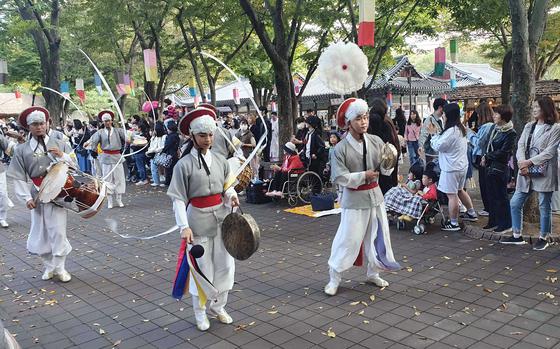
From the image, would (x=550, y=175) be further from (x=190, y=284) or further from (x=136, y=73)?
(x=136, y=73)

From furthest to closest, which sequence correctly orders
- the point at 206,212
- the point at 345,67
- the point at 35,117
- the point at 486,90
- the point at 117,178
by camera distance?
the point at 486,90 < the point at 117,178 < the point at 35,117 < the point at 345,67 < the point at 206,212

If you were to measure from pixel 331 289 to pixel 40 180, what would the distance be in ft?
12.6

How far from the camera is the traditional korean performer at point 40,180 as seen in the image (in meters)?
6.07

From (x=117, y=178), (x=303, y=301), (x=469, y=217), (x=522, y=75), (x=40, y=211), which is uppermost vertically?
(x=522, y=75)

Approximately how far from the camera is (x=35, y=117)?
6059mm

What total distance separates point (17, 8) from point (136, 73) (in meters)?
10.1

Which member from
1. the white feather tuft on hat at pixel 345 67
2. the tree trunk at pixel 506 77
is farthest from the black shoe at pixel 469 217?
the tree trunk at pixel 506 77

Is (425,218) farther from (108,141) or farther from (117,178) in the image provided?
(117,178)

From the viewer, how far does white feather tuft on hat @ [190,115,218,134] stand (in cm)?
428

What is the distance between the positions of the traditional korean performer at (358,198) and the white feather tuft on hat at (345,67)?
1.38ft

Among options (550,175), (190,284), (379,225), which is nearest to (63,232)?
(190,284)

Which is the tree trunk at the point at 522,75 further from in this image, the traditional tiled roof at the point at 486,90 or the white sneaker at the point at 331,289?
the traditional tiled roof at the point at 486,90

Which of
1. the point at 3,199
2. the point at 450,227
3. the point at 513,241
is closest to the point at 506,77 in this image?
the point at 450,227

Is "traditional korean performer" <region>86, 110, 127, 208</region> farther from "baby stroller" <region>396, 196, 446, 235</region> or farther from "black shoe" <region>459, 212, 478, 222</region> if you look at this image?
"black shoe" <region>459, 212, 478, 222</region>
